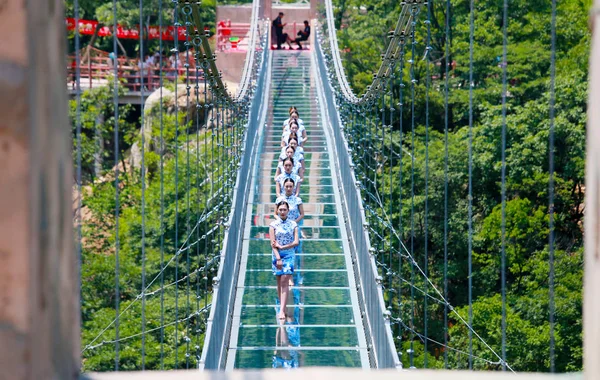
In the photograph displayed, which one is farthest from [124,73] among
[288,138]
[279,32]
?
[288,138]

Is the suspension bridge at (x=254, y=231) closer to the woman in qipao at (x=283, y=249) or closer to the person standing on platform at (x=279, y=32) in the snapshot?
the woman in qipao at (x=283, y=249)

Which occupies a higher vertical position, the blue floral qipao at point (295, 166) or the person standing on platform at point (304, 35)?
the person standing on platform at point (304, 35)

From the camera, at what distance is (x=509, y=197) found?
50.2ft

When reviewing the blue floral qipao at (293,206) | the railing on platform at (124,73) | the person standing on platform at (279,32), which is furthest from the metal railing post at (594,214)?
the railing on platform at (124,73)

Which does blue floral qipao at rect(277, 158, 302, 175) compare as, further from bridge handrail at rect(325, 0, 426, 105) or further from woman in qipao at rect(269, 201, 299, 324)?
woman in qipao at rect(269, 201, 299, 324)

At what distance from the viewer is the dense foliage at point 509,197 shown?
1259cm

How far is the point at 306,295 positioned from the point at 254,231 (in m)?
1.61

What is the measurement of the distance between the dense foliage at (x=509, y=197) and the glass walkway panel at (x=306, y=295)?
2117 mm

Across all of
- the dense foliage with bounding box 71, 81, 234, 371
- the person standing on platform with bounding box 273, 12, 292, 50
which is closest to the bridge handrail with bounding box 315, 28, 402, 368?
the dense foliage with bounding box 71, 81, 234, 371

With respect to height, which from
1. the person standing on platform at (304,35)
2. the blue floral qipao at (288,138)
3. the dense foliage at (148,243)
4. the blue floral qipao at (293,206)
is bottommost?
the dense foliage at (148,243)

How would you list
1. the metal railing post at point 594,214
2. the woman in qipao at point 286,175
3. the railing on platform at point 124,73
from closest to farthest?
the metal railing post at point 594,214
the woman in qipao at point 286,175
the railing on platform at point 124,73

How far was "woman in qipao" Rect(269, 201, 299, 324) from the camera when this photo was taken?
6.53 metres

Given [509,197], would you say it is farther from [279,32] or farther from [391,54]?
[391,54]

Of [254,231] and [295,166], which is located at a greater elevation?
[295,166]
